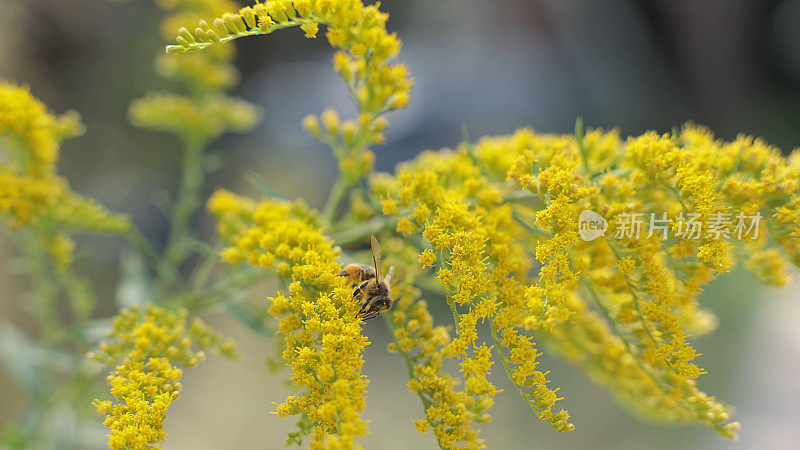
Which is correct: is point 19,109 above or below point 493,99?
below

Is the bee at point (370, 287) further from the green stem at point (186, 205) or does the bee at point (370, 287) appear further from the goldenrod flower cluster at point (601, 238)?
the green stem at point (186, 205)

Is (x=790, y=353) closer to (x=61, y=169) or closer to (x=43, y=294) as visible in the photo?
(x=43, y=294)

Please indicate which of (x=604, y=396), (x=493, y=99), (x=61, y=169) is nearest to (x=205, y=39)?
(x=604, y=396)

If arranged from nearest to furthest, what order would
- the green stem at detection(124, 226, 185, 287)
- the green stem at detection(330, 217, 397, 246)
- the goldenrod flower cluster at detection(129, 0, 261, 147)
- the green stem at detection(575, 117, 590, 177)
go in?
the green stem at detection(575, 117, 590, 177), the green stem at detection(330, 217, 397, 246), the green stem at detection(124, 226, 185, 287), the goldenrod flower cluster at detection(129, 0, 261, 147)

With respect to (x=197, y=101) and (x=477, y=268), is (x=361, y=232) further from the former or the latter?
(x=197, y=101)

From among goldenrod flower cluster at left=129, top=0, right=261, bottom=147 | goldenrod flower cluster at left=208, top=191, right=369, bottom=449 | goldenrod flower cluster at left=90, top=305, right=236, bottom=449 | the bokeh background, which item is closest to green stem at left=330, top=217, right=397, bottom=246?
→ goldenrod flower cluster at left=208, top=191, right=369, bottom=449

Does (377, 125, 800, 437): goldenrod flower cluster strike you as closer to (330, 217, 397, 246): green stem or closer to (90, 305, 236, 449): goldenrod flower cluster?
(330, 217, 397, 246): green stem
